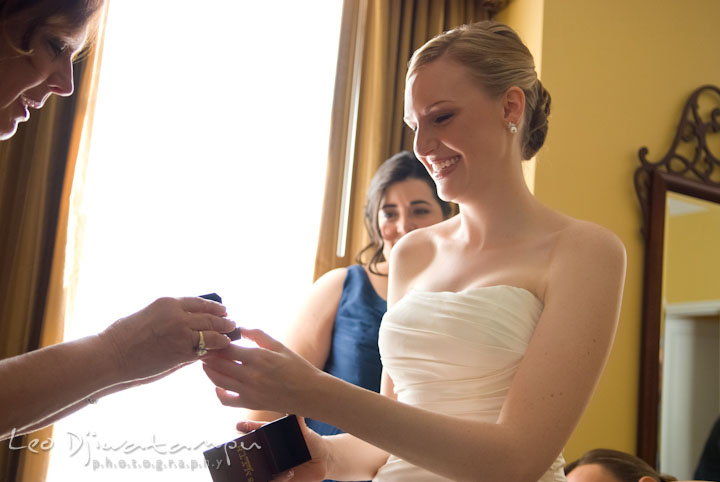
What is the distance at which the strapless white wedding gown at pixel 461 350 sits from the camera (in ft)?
3.85

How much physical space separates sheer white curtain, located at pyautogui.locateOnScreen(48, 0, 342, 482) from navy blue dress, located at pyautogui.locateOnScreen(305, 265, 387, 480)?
0.64 meters

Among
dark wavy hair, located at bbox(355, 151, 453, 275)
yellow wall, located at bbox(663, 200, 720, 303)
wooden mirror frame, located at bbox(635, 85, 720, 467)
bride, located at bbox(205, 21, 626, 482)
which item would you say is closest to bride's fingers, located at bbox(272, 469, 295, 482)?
bride, located at bbox(205, 21, 626, 482)

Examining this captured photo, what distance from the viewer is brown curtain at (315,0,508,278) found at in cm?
289

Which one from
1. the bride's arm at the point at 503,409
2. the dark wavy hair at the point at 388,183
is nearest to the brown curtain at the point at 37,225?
the dark wavy hair at the point at 388,183

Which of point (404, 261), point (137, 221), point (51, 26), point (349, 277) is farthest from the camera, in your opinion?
point (137, 221)

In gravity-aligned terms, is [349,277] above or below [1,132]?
below

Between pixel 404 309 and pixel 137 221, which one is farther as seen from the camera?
pixel 137 221

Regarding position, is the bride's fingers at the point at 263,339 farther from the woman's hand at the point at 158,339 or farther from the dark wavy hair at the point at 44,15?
the dark wavy hair at the point at 44,15

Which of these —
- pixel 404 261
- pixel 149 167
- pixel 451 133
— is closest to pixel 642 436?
pixel 404 261

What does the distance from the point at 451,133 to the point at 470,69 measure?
14 centimetres

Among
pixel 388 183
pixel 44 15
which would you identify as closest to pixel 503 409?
pixel 44 15

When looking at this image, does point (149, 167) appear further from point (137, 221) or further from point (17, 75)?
point (17, 75)

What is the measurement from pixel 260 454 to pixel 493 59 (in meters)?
0.88

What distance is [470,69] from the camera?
50.7 inches
